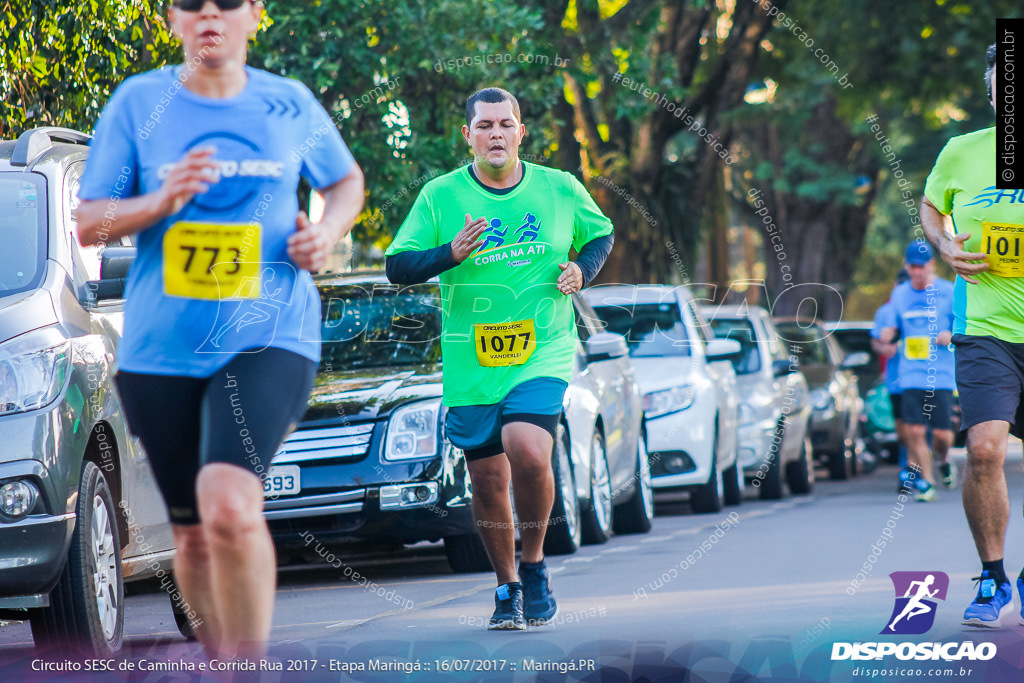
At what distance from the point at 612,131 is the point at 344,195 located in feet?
55.3

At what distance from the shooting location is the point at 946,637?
586 centimetres

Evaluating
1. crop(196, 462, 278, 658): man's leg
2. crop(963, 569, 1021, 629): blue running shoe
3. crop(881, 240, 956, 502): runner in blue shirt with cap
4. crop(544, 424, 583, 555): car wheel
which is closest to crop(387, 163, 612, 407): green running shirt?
crop(963, 569, 1021, 629): blue running shoe

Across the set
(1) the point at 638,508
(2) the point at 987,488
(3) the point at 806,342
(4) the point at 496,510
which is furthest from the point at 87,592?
(3) the point at 806,342

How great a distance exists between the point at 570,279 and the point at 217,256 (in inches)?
98.6

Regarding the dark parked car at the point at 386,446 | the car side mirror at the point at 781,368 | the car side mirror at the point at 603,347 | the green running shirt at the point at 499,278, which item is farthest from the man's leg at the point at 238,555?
the car side mirror at the point at 781,368

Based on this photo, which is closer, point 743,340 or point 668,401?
point 668,401

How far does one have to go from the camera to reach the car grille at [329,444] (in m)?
8.48

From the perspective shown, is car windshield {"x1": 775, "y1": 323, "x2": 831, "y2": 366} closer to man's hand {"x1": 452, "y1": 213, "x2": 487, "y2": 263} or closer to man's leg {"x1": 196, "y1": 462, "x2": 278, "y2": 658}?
man's hand {"x1": 452, "y1": 213, "x2": 487, "y2": 263}

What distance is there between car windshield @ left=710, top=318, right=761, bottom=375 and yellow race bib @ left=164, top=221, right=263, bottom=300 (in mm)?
11125

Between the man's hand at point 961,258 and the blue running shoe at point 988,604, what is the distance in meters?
1.15

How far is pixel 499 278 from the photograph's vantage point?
645 cm

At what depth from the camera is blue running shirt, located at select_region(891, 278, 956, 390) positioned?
13906 mm

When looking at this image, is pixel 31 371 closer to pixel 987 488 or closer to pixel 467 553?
pixel 987 488

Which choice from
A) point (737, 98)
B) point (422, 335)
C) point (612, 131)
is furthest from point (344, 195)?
point (737, 98)
